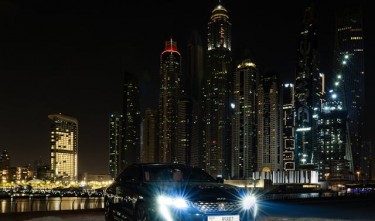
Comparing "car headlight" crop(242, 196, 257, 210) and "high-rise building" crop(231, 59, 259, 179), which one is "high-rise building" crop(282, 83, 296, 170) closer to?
"high-rise building" crop(231, 59, 259, 179)

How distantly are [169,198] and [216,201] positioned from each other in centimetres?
84

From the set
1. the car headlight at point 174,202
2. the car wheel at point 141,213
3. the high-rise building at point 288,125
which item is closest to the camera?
the car headlight at point 174,202

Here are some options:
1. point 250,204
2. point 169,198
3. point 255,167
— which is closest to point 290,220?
point 250,204

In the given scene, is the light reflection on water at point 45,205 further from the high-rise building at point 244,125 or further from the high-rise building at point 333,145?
the high-rise building at point 333,145

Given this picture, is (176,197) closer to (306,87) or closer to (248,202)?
(248,202)

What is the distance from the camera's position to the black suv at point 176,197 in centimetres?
799

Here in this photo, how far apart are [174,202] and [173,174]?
1217 millimetres

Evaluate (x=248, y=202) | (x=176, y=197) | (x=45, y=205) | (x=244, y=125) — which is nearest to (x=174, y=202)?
(x=176, y=197)

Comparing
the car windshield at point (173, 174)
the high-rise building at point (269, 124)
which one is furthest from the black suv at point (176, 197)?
the high-rise building at point (269, 124)

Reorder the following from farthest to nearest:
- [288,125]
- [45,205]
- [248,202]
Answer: [288,125], [45,205], [248,202]

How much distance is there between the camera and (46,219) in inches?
556

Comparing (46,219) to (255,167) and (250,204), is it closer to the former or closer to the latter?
(250,204)

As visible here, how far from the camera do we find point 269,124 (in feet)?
624

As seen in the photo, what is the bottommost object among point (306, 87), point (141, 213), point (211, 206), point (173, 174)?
point (141, 213)
